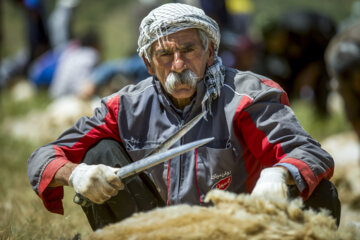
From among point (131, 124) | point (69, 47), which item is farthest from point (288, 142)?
point (69, 47)

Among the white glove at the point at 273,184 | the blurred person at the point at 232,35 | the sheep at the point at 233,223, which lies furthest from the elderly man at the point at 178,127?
the blurred person at the point at 232,35

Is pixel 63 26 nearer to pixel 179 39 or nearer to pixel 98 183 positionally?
pixel 179 39

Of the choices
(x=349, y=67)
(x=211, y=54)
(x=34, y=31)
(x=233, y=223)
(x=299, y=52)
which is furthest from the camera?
(x=34, y=31)

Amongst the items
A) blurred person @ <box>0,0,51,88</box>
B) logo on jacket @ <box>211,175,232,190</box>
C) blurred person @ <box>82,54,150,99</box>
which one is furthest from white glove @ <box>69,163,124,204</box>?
blurred person @ <box>0,0,51,88</box>

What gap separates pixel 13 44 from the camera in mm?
18312

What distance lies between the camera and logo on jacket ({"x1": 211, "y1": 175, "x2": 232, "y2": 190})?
8.13 feet

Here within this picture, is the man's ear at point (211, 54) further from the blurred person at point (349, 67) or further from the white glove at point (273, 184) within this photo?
the blurred person at point (349, 67)

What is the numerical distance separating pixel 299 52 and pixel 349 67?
9.38 ft

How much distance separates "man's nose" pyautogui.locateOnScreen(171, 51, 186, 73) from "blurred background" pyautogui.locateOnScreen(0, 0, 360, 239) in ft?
Answer: 4.06

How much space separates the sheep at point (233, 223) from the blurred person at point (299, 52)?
595 cm

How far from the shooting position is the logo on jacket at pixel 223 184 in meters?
2.48

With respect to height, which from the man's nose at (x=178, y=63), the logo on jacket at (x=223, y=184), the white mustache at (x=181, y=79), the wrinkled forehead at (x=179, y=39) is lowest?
the logo on jacket at (x=223, y=184)

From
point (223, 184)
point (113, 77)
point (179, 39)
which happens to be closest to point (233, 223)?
point (223, 184)

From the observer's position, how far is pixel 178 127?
98.7 inches
